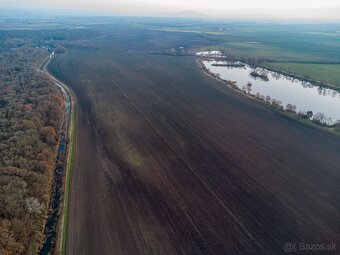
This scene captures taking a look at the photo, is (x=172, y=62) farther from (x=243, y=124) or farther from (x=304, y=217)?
(x=304, y=217)

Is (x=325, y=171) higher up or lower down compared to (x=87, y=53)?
lower down

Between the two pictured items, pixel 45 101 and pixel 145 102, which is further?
pixel 145 102

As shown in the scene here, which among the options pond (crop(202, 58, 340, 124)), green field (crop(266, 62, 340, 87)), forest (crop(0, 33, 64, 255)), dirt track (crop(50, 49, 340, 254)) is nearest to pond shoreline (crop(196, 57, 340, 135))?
pond (crop(202, 58, 340, 124))

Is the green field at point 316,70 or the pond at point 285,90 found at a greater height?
the green field at point 316,70

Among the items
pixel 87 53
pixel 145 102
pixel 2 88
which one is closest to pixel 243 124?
pixel 145 102

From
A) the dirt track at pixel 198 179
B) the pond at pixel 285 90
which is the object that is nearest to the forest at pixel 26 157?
the dirt track at pixel 198 179

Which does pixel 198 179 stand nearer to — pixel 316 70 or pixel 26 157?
pixel 26 157

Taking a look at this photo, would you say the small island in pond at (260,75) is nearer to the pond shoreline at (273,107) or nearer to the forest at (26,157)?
the pond shoreline at (273,107)
